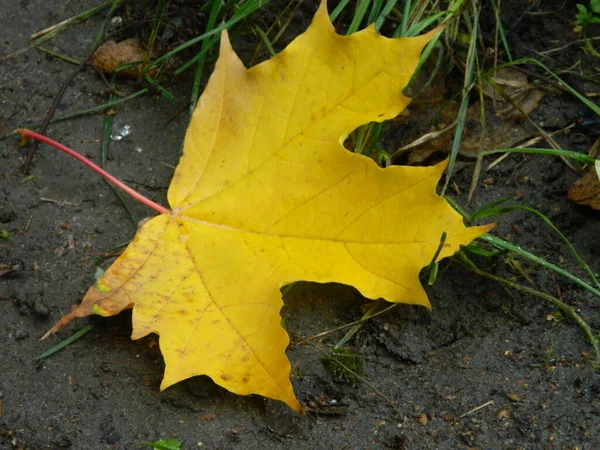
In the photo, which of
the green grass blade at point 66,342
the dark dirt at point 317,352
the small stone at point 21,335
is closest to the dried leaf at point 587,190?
the dark dirt at point 317,352

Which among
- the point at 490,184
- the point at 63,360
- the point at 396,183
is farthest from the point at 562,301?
the point at 63,360

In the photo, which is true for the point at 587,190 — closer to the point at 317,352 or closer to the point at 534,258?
the point at 534,258

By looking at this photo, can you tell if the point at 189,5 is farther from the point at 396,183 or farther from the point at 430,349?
the point at 430,349

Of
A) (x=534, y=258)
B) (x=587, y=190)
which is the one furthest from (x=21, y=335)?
(x=587, y=190)

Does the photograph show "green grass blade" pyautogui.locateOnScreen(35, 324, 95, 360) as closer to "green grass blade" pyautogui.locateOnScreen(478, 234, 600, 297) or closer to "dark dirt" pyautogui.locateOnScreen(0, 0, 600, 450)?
"dark dirt" pyautogui.locateOnScreen(0, 0, 600, 450)

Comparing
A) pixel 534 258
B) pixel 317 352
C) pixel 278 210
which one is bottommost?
pixel 317 352

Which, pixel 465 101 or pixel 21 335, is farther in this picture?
pixel 465 101

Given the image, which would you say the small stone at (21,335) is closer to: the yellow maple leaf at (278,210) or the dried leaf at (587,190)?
the yellow maple leaf at (278,210)
